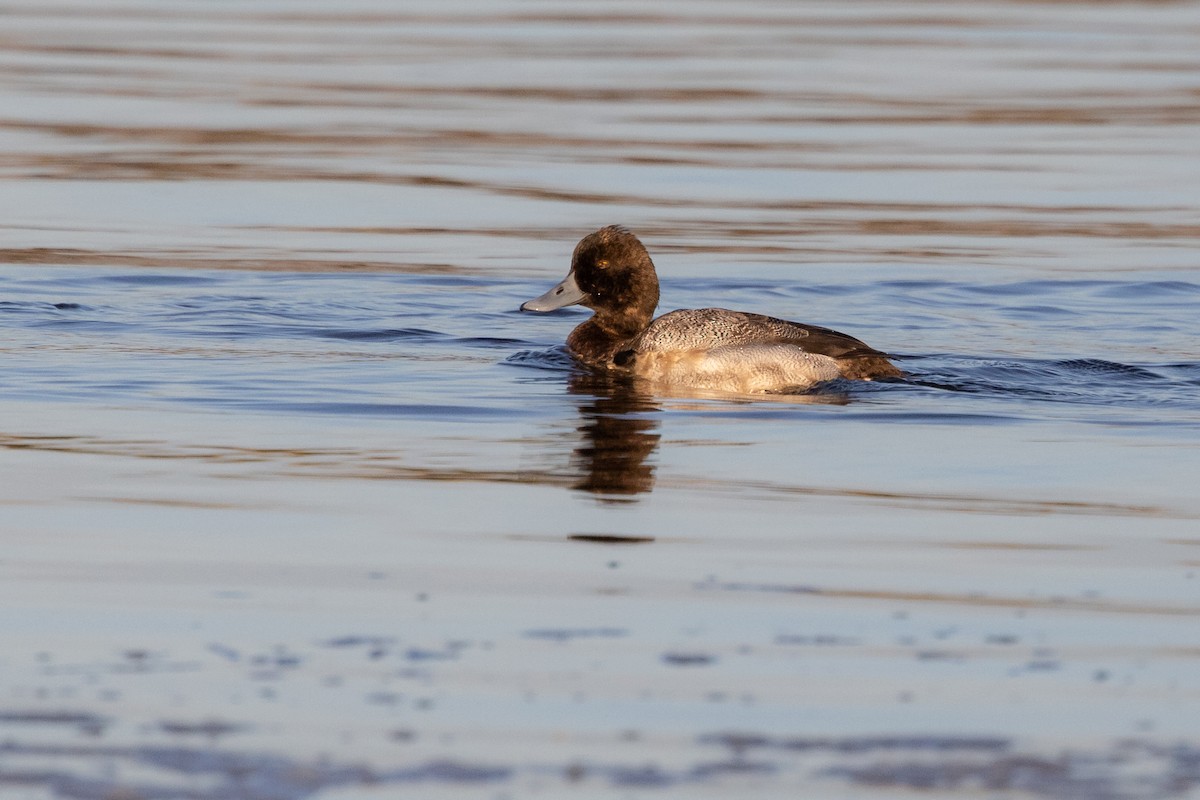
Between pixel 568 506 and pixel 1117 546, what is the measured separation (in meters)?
2.04

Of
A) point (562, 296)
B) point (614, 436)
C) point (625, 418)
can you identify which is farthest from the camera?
point (562, 296)

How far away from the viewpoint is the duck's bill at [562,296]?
42.2ft

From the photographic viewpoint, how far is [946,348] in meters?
13.0

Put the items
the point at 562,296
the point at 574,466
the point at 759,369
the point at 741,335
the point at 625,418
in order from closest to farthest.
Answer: the point at 574,466, the point at 625,418, the point at 759,369, the point at 741,335, the point at 562,296

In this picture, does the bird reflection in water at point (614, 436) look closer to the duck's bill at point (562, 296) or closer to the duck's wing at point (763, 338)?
the duck's wing at point (763, 338)

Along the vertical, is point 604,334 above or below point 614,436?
Result: above

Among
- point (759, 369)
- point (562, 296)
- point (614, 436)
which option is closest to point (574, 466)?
point (614, 436)

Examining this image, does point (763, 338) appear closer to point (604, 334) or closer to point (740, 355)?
point (740, 355)

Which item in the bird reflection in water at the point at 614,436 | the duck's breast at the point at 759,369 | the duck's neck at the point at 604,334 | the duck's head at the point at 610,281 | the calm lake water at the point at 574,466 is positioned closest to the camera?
the calm lake water at the point at 574,466

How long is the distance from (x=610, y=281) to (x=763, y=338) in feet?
6.10

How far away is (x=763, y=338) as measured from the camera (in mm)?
11328

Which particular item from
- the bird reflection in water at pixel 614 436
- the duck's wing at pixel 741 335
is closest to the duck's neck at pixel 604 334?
the bird reflection in water at pixel 614 436

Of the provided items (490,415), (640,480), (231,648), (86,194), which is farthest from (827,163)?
(231,648)

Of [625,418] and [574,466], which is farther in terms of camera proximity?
[625,418]
